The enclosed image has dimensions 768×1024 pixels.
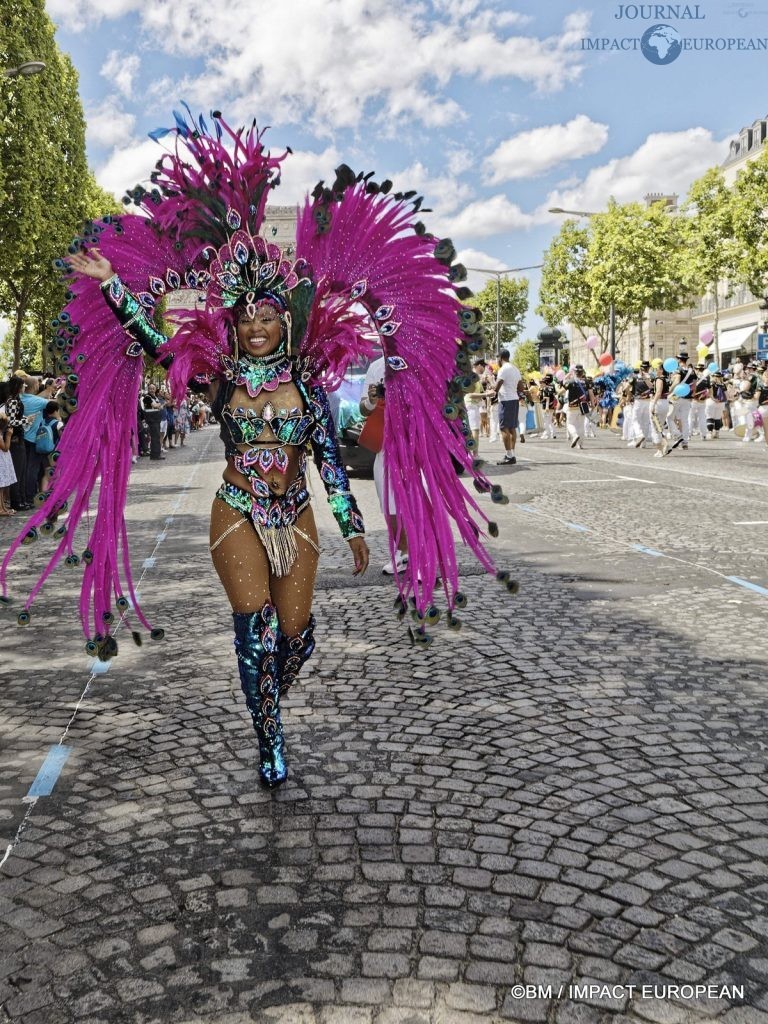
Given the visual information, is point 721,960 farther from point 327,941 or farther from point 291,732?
point 291,732

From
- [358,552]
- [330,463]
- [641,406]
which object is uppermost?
[330,463]

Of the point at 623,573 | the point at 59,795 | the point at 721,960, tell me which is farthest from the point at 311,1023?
the point at 623,573

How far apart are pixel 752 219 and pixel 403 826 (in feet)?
130

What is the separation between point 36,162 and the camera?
27922 mm

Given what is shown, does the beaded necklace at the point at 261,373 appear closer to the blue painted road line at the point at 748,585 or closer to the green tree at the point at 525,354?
the blue painted road line at the point at 748,585

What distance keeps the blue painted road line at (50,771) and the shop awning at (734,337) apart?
67146 millimetres

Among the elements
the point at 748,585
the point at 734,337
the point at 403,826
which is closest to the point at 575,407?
the point at 748,585

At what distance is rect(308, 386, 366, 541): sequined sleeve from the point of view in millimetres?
3961

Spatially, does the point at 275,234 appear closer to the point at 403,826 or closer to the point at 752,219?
the point at 403,826

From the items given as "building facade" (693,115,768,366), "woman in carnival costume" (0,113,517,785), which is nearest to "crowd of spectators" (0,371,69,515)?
"woman in carnival costume" (0,113,517,785)

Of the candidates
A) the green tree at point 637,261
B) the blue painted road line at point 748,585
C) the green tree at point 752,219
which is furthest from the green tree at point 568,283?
the blue painted road line at point 748,585

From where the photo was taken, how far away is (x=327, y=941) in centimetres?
269

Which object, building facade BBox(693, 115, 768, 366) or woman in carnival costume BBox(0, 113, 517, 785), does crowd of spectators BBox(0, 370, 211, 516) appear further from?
building facade BBox(693, 115, 768, 366)

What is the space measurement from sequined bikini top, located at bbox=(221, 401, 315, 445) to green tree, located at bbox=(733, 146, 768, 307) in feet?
124
